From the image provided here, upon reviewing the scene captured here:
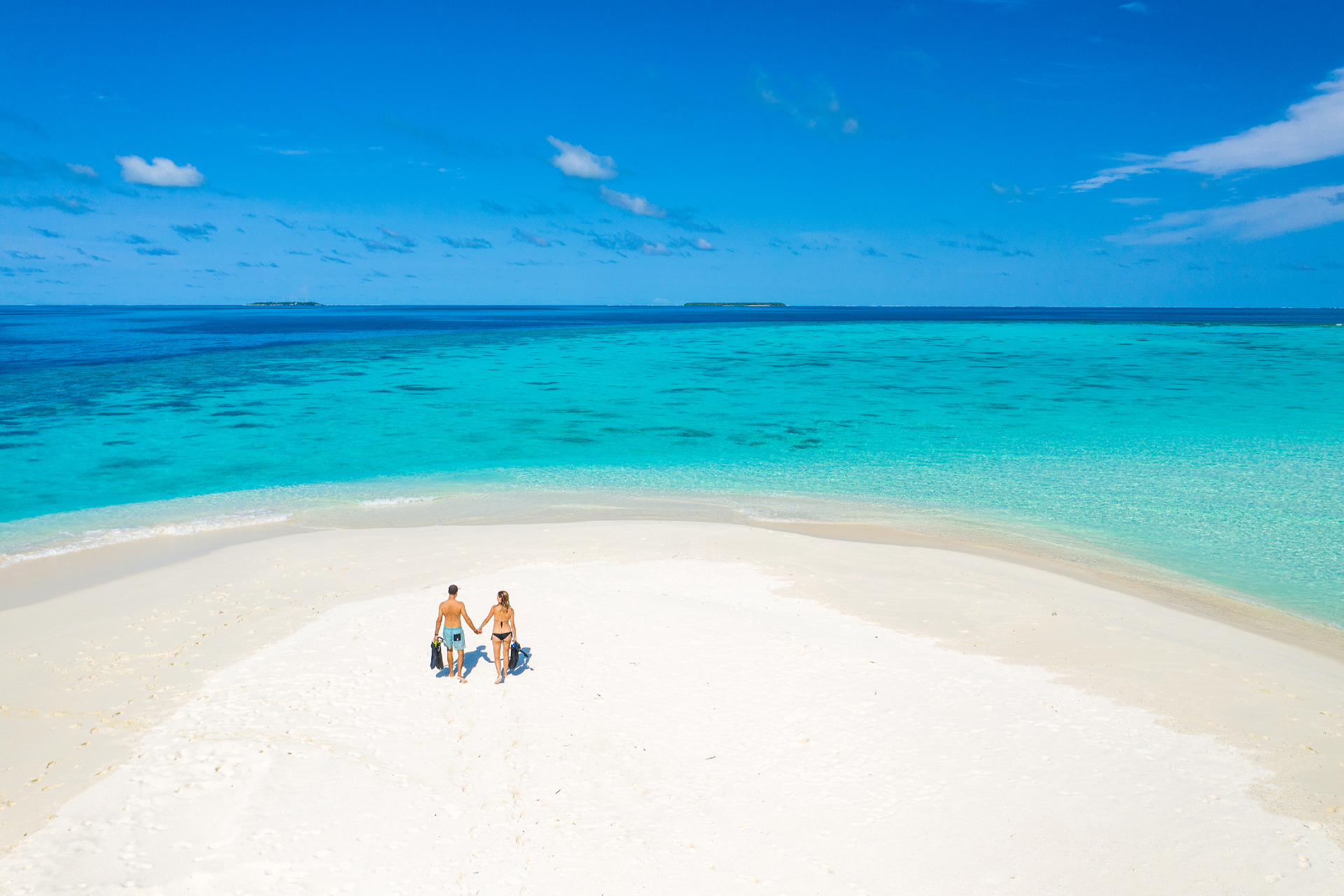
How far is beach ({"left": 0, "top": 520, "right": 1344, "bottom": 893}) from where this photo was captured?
6.41 m

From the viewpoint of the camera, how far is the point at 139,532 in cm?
1600

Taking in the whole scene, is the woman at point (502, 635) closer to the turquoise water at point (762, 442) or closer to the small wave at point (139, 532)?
the small wave at point (139, 532)

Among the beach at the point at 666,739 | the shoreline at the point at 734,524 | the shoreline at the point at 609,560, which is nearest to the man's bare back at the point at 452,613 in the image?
the beach at the point at 666,739

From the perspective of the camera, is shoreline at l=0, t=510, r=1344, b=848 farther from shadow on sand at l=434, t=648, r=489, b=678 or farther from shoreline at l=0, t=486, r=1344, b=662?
shadow on sand at l=434, t=648, r=489, b=678

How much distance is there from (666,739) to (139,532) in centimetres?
1397

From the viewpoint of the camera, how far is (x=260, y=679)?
9.28 m

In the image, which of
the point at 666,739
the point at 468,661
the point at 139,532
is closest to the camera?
the point at 666,739

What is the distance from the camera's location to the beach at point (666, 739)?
6410mm

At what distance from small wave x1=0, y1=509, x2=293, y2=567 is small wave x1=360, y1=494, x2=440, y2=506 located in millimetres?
1974

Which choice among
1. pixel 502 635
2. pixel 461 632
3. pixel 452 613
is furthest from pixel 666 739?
pixel 452 613

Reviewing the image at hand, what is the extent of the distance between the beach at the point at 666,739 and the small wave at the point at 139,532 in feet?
7.46

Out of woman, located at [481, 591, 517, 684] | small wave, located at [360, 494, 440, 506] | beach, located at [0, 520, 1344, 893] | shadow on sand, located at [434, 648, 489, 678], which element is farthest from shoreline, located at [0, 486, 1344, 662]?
woman, located at [481, 591, 517, 684]

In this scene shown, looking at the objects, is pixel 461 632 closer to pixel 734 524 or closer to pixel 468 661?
pixel 468 661

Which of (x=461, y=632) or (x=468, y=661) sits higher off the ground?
(x=461, y=632)
